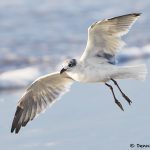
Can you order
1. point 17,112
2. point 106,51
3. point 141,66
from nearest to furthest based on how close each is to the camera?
point 141,66 < point 106,51 < point 17,112

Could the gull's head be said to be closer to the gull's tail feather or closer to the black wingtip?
the gull's tail feather

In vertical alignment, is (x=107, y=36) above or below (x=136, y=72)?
above

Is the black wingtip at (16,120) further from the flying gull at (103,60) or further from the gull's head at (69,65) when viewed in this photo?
the gull's head at (69,65)

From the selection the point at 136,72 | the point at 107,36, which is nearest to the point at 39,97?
the point at 107,36

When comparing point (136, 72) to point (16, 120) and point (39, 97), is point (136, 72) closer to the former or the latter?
point (39, 97)

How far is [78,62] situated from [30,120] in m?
0.81

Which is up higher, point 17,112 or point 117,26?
point 117,26

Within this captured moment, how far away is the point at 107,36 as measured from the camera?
514cm

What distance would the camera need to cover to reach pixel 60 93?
564 centimetres

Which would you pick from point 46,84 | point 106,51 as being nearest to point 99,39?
point 106,51

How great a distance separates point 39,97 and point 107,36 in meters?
0.88

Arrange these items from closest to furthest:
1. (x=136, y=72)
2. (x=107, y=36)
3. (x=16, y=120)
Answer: (x=136, y=72), (x=107, y=36), (x=16, y=120)

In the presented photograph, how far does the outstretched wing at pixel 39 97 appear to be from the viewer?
554 centimetres

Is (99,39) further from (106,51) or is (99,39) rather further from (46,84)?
(46,84)
